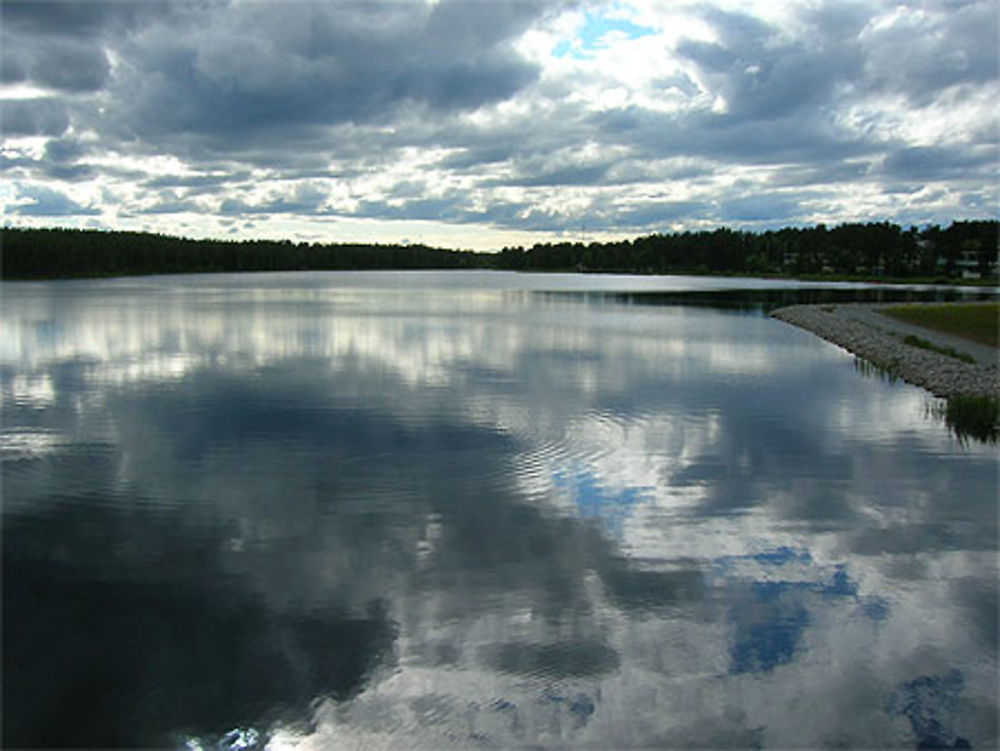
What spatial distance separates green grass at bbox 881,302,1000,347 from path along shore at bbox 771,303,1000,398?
2.90 ft

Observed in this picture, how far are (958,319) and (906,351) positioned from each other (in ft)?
50.0

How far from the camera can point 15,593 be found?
9.91 meters

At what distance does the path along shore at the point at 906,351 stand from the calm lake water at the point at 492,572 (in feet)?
15.3

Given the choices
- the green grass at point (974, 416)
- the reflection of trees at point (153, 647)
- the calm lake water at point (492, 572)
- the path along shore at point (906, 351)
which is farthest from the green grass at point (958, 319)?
the reflection of trees at point (153, 647)

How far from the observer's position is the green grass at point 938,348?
31.3 metres

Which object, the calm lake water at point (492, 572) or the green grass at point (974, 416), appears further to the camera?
the green grass at point (974, 416)

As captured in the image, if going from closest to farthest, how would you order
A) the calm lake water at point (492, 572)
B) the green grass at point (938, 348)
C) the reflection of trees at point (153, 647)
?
the reflection of trees at point (153, 647), the calm lake water at point (492, 572), the green grass at point (938, 348)

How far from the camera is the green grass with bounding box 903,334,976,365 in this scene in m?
31.3

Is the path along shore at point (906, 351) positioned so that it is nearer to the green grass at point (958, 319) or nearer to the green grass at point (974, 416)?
the green grass at point (958, 319)

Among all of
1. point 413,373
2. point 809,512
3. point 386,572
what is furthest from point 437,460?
point 413,373

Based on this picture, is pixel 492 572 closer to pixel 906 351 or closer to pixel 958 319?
pixel 906 351

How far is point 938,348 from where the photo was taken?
35125 millimetres

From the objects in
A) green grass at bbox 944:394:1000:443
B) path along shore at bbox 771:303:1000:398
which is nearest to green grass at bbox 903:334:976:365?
path along shore at bbox 771:303:1000:398

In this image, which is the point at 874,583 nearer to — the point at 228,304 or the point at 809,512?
the point at 809,512
